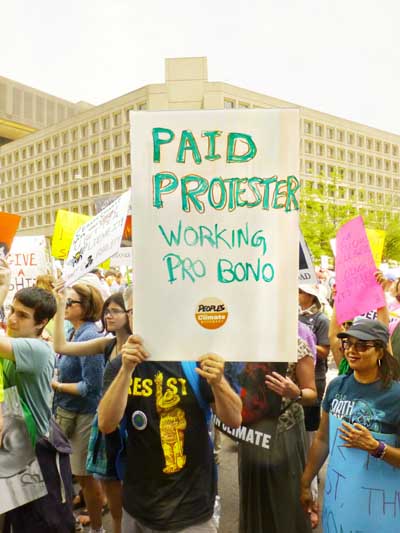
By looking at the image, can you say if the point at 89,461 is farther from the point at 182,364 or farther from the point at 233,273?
the point at 233,273

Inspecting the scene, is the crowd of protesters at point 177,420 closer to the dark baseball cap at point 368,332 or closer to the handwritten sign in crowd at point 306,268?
the dark baseball cap at point 368,332

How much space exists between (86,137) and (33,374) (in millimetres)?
62116

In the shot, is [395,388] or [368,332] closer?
[395,388]

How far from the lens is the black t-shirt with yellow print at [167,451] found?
80.8 inches

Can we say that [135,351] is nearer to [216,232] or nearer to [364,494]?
[216,232]

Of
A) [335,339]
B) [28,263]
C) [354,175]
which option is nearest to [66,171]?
[354,175]

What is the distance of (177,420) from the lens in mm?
2090

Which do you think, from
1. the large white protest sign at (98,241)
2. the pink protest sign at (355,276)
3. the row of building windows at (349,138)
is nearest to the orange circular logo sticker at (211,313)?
the large white protest sign at (98,241)

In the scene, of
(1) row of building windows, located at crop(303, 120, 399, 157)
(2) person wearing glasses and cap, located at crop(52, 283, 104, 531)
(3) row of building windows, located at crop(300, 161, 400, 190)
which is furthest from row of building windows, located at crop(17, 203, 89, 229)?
(2) person wearing glasses and cap, located at crop(52, 283, 104, 531)

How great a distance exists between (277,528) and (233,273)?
1.56 meters

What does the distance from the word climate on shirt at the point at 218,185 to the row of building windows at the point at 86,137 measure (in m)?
54.8

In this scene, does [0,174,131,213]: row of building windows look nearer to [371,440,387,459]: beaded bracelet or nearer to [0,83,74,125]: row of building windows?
[0,83,74,125]: row of building windows

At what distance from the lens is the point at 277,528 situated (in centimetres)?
258

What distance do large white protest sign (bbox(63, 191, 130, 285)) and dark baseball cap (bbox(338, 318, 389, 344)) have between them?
120cm
